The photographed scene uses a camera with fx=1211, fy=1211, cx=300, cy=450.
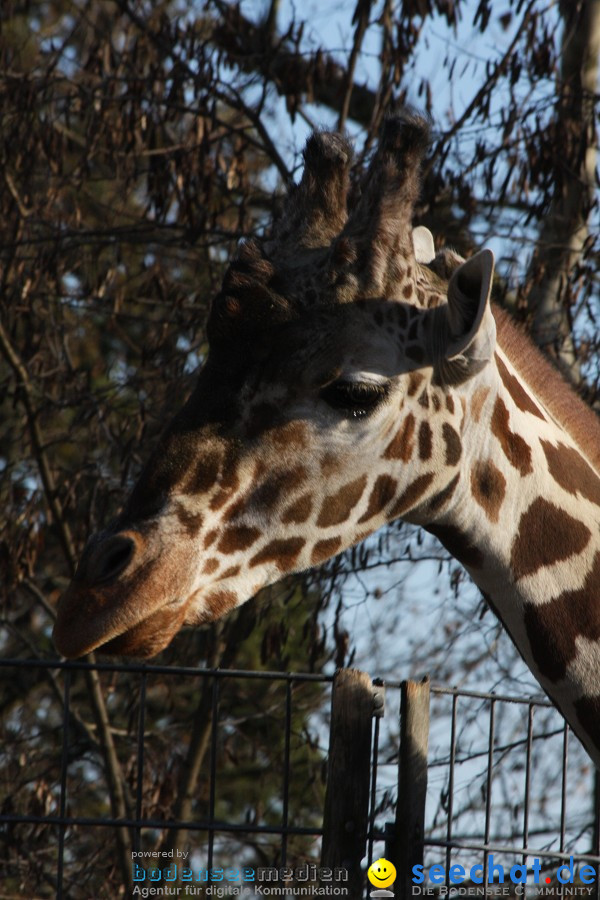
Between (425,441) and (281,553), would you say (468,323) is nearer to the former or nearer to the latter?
(425,441)

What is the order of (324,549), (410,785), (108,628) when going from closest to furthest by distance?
(108,628), (324,549), (410,785)

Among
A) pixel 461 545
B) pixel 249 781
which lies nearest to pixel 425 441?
pixel 461 545

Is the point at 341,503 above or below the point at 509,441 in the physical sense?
below

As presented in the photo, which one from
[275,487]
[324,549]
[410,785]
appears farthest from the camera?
[410,785]

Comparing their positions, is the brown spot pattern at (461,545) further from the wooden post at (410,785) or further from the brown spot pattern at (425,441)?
the wooden post at (410,785)

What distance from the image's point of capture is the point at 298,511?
281 centimetres

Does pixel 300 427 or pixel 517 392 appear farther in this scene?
pixel 517 392

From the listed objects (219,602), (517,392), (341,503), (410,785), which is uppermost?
(517,392)

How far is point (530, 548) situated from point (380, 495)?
42 cm

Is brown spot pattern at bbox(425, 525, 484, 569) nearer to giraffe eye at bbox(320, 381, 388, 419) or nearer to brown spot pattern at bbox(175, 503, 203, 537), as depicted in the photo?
giraffe eye at bbox(320, 381, 388, 419)

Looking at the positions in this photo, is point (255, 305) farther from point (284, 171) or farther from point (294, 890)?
point (284, 171)

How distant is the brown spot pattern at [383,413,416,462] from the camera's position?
2889 millimetres

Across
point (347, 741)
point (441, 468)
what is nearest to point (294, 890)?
point (347, 741)

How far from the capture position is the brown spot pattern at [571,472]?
10.3 ft
